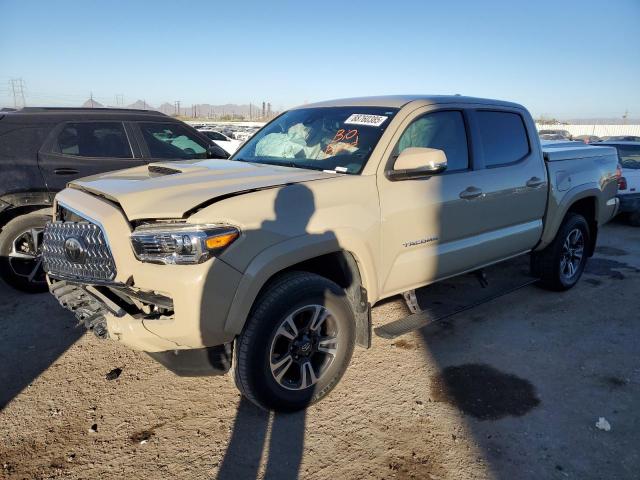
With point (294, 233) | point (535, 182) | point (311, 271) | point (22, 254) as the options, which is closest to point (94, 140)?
point (22, 254)

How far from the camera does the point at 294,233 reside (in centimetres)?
277

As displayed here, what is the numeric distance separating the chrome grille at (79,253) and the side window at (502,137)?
3044 mm

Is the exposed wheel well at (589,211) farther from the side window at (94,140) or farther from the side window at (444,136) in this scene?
the side window at (94,140)

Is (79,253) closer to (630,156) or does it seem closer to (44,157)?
(44,157)

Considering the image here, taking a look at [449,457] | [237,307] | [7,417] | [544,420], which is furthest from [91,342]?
[544,420]

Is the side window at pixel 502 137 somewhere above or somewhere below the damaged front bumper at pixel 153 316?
above

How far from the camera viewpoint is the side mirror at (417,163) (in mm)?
3125

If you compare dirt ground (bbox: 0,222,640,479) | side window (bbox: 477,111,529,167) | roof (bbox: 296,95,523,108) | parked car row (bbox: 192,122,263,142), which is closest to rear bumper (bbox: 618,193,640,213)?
dirt ground (bbox: 0,222,640,479)

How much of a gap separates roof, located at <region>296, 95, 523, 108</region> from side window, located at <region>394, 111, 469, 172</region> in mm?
118

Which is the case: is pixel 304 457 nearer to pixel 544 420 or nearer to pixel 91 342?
pixel 544 420

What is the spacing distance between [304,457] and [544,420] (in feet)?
4.99

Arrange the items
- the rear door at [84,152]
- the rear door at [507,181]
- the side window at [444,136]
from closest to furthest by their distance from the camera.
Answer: the side window at [444,136] → the rear door at [507,181] → the rear door at [84,152]

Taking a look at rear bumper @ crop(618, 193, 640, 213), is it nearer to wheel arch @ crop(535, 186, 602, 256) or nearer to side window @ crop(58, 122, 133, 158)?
wheel arch @ crop(535, 186, 602, 256)

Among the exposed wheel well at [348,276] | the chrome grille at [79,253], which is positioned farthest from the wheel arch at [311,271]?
the chrome grille at [79,253]
